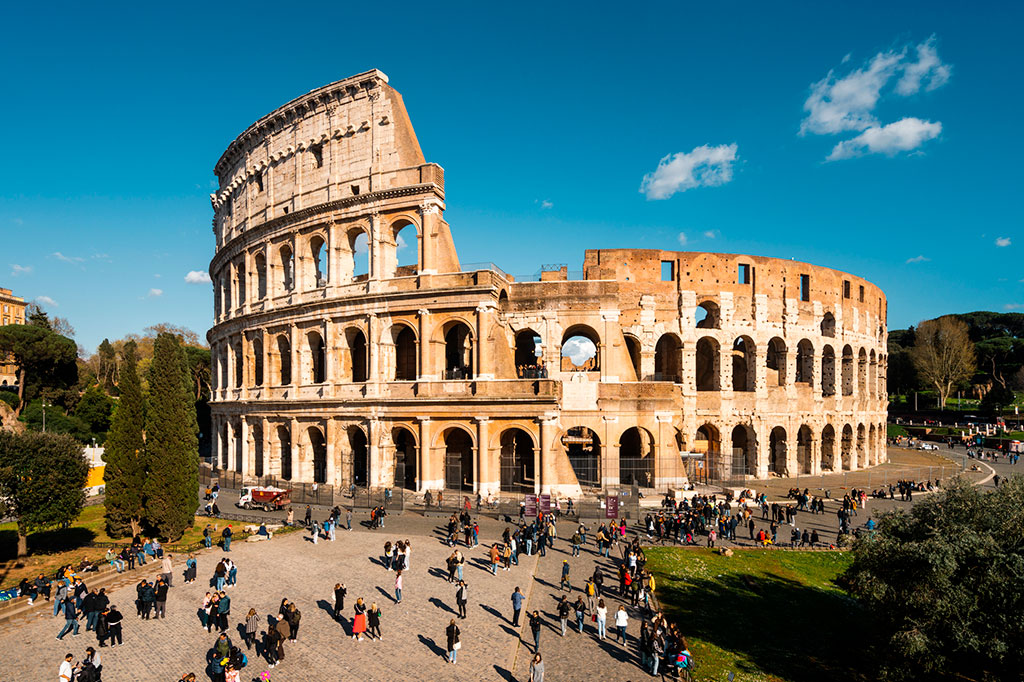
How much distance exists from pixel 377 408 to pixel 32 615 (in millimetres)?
16338

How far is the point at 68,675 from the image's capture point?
11.7m

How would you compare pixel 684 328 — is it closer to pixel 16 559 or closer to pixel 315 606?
pixel 315 606

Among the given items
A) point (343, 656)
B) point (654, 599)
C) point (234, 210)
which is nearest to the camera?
point (343, 656)

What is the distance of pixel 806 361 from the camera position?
1687 inches

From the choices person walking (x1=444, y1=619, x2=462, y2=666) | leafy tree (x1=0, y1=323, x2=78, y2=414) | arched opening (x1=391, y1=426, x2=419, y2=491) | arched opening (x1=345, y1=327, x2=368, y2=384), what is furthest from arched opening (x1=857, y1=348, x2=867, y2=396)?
leafy tree (x1=0, y1=323, x2=78, y2=414)

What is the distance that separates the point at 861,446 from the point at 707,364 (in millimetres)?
16422

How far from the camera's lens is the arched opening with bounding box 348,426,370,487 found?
3250cm

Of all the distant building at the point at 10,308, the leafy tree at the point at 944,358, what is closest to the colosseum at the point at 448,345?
the leafy tree at the point at 944,358

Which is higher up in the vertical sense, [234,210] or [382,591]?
[234,210]

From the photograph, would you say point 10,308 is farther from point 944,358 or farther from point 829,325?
point 944,358

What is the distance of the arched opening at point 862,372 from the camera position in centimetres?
4675

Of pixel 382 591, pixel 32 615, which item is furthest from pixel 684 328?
pixel 32 615

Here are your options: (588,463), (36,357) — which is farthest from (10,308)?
(588,463)

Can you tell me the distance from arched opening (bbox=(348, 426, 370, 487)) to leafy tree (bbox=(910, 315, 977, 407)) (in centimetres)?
7344
